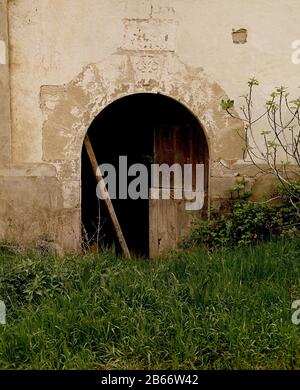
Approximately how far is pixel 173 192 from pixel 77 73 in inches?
73.1

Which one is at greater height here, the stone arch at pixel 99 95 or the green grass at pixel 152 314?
the stone arch at pixel 99 95

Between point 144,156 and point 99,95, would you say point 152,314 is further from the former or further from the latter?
point 144,156

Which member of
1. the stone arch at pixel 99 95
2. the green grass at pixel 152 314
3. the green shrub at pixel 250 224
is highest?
the stone arch at pixel 99 95

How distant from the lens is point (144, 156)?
23.8 feet

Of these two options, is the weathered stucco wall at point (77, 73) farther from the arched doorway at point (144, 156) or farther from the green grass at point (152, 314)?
the green grass at point (152, 314)

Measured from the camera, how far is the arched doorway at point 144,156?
659cm

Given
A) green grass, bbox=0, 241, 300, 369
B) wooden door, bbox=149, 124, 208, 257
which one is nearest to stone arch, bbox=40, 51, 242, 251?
wooden door, bbox=149, 124, 208, 257

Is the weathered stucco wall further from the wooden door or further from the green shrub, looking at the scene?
the green shrub

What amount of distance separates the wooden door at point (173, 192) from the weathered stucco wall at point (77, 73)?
0.60 meters

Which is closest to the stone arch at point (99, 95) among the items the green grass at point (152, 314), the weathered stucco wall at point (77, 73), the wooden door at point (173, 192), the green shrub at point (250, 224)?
the weathered stucco wall at point (77, 73)
